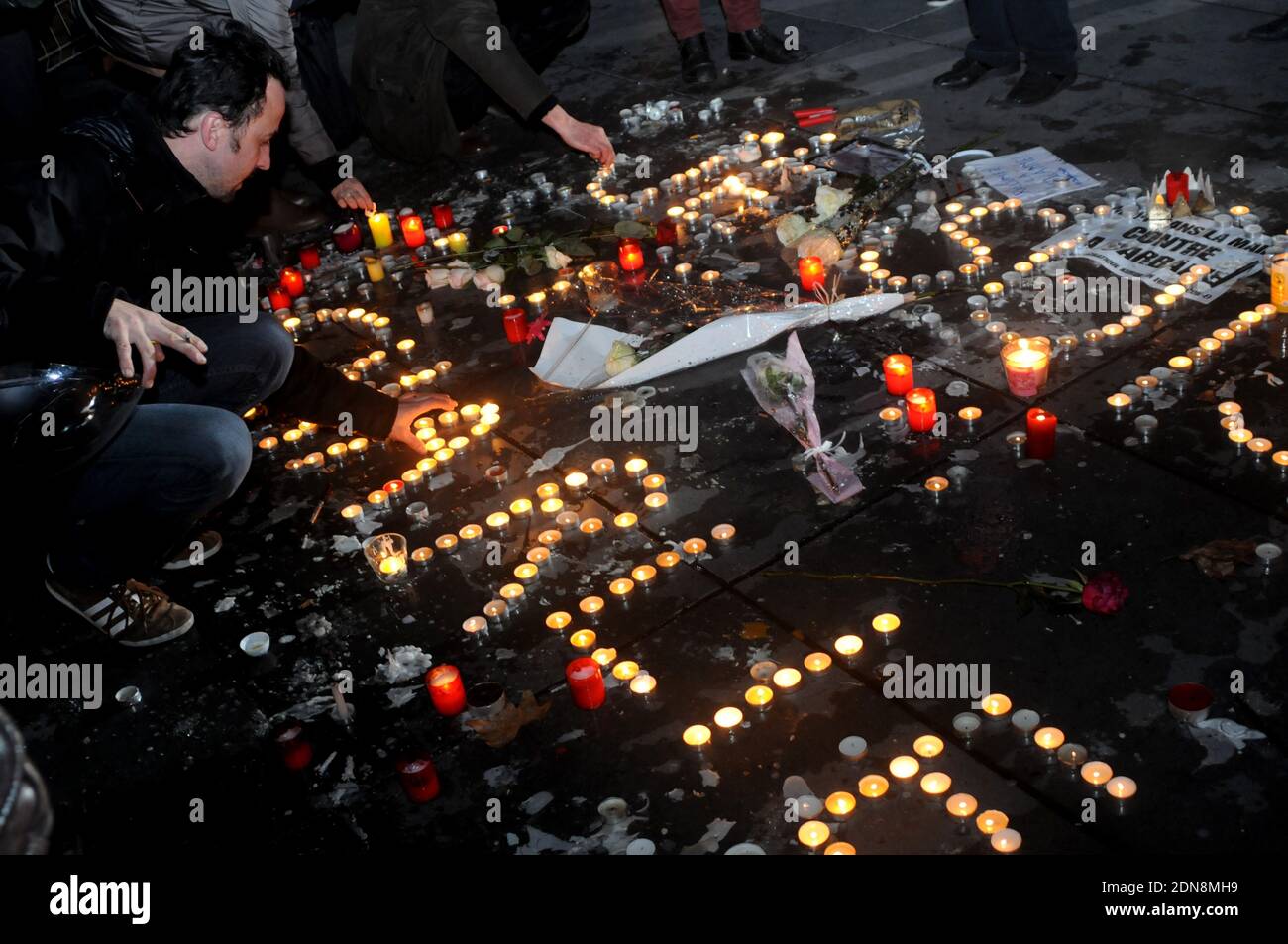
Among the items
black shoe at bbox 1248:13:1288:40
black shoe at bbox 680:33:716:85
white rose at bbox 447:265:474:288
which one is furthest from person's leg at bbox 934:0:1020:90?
white rose at bbox 447:265:474:288

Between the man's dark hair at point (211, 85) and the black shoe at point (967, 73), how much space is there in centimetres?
315

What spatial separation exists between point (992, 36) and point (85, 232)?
3.83 m

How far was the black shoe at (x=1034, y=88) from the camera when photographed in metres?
4.93

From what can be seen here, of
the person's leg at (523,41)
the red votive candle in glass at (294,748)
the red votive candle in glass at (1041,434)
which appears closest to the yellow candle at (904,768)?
the red votive candle in glass at (1041,434)

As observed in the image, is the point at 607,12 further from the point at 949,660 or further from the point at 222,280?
the point at 949,660

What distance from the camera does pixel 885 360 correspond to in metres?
3.45

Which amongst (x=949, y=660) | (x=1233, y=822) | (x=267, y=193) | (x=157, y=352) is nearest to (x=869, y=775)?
(x=949, y=660)

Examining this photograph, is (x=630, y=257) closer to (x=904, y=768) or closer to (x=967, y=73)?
(x=967, y=73)

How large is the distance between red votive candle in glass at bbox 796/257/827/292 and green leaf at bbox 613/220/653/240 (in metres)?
0.75

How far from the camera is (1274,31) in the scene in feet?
16.5

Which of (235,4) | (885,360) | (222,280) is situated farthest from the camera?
(235,4)

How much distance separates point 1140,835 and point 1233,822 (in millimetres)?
155

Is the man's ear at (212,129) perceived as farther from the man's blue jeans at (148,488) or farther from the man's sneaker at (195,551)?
the man's sneaker at (195,551)

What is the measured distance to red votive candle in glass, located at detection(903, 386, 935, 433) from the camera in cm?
321
